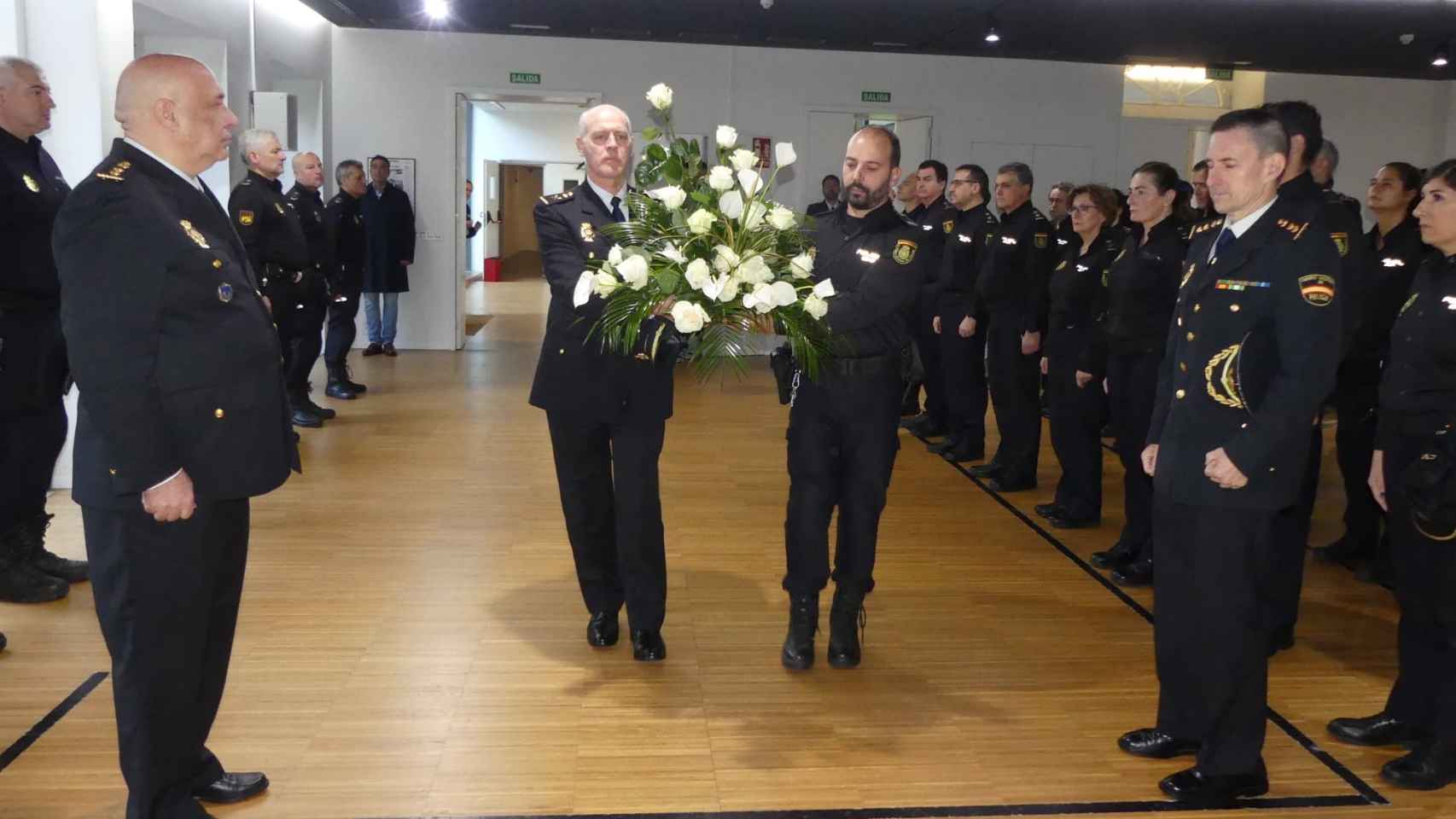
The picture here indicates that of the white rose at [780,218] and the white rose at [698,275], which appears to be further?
the white rose at [780,218]

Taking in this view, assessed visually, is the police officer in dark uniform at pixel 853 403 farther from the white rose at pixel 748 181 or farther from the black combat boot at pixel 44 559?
the black combat boot at pixel 44 559

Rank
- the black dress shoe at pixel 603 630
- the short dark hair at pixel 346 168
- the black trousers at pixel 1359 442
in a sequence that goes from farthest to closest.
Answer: the short dark hair at pixel 346 168 → the black trousers at pixel 1359 442 → the black dress shoe at pixel 603 630

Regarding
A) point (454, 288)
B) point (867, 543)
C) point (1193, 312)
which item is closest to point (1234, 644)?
point (1193, 312)

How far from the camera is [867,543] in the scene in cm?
380

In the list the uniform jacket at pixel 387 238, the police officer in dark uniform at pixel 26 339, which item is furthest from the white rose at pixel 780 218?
the uniform jacket at pixel 387 238

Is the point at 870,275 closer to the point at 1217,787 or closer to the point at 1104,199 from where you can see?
the point at 1217,787

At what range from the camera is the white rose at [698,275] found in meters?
3.00

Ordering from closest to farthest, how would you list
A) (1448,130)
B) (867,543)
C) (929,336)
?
(867,543), (929,336), (1448,130)

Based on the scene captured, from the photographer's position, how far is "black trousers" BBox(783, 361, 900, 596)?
12.0 ft

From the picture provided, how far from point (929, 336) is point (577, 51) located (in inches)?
215

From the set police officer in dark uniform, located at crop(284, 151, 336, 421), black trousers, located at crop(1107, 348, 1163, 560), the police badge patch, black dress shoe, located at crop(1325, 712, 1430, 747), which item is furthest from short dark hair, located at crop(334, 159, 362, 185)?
black dress shoe, located at crop(1325, 712, 1430, 747)

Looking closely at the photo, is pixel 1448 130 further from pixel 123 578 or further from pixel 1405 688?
pixel 123 578

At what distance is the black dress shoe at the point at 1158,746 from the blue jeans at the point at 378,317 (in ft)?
29.9

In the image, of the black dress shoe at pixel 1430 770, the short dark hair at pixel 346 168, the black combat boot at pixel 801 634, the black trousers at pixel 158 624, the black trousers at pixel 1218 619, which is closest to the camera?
the black trousers at pixel 158 624
